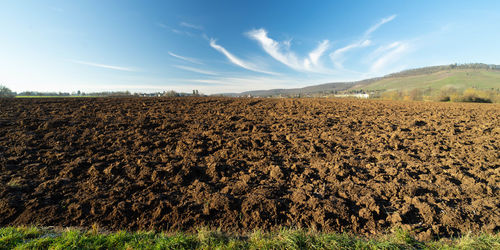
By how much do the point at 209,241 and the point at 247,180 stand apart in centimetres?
167

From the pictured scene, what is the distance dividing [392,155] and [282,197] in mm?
4193

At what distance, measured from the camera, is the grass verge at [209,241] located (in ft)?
7.77

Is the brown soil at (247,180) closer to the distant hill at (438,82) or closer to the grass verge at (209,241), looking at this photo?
the grass verge at (209,241)

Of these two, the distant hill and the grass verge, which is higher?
the distant hill

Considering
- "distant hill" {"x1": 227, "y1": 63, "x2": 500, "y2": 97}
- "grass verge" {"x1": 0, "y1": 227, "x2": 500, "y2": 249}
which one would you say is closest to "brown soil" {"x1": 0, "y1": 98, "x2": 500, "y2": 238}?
"grass verge" {"x1": 0, "y1": 227, "x2": 500, "y2": 249}

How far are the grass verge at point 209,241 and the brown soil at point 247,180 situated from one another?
0.25 m

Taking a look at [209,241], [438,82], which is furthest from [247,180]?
[438,82]

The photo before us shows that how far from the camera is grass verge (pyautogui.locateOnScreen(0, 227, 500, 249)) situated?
7.77 ft

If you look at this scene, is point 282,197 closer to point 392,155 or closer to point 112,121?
point 392,155

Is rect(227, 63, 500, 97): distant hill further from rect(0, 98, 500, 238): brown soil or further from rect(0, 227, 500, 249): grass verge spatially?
rect(0, 227, 500, 249): grass verge

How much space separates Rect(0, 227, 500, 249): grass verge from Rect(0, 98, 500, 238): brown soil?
250mm

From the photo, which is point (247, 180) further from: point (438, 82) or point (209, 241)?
point (438, 82)

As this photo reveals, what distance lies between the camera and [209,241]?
2.47m

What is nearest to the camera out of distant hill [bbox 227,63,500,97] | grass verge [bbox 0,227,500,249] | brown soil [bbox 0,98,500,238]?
grass verge [bbox 0,227,500,249]
